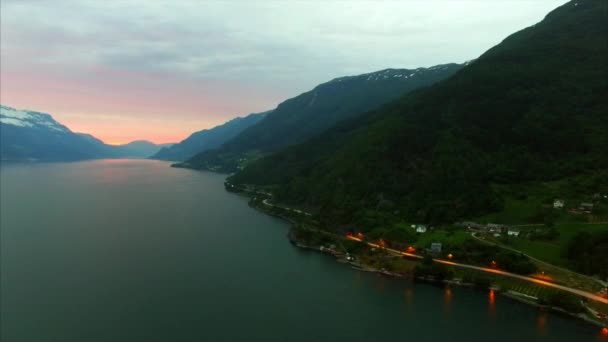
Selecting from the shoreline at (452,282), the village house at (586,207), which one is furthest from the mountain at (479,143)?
the village house at (586,207)

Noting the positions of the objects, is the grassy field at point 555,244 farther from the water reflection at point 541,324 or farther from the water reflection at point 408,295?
the water reflection at point 408,295

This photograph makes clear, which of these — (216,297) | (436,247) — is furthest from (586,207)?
(216,297)

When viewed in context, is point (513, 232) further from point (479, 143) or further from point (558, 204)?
point (479, 143)

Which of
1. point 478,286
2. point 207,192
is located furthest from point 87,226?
point 478,286

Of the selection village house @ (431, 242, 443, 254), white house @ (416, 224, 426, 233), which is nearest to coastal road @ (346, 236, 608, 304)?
village house @ (431, 242, 443, 254)

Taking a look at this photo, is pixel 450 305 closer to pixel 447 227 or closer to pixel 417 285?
pixel 417 285

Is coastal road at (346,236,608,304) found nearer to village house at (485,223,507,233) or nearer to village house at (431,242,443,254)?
village house at (431,242,443,254)

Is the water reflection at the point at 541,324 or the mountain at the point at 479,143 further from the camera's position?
the mountain at the point at 479,143
